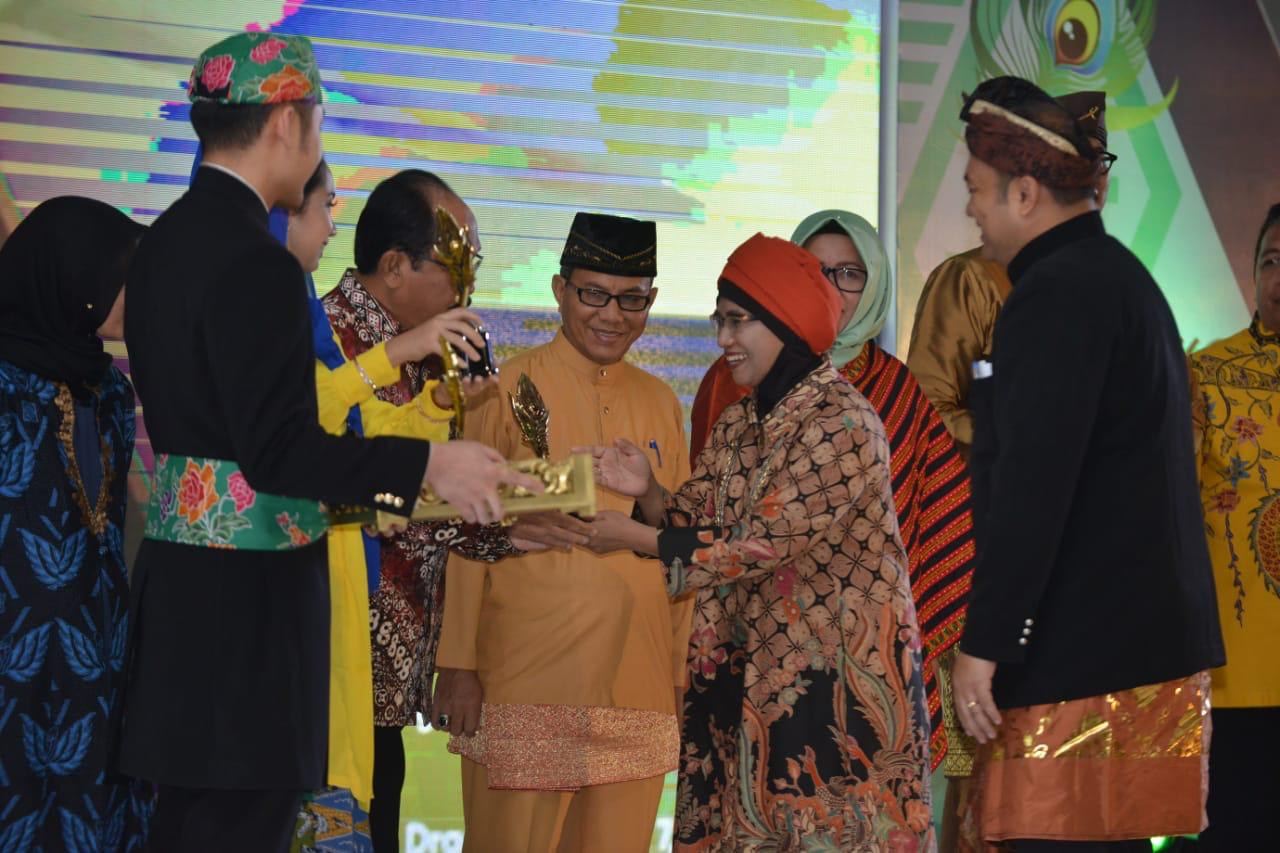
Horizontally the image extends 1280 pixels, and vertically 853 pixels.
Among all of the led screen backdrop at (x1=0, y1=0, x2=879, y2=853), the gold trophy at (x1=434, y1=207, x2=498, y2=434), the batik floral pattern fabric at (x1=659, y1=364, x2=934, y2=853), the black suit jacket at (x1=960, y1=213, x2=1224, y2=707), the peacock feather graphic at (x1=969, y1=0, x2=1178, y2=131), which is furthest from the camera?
the peacock feather graphic at (x1=969, y1=0, x2=1178, y2=131)

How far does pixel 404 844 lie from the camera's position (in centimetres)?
445

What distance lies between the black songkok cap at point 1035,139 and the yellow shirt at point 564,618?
1.41 m

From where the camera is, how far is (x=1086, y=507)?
2.26 metres

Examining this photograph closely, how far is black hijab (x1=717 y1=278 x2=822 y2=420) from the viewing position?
2920mm

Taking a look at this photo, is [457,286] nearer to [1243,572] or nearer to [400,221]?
[400,221]

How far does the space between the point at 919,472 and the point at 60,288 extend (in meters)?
2.19

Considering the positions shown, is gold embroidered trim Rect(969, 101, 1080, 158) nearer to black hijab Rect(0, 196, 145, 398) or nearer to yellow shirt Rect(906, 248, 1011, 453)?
yellow shirt Rect(906, 248, 1011, 453)

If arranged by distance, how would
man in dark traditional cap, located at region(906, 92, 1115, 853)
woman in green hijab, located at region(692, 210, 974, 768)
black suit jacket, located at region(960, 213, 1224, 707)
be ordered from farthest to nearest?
man in dark traditional cap, located at region(906, 92, 1115, 853)
woman in green hijab, located at region(692, 210, 974, 768)
black suit jacket, located at region(960, 213, 1224, 707)

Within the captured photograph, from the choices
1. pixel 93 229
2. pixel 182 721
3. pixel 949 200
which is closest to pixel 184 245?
pixel 182 721

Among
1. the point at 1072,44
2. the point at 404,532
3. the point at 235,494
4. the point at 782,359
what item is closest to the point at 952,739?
the point at 782,359

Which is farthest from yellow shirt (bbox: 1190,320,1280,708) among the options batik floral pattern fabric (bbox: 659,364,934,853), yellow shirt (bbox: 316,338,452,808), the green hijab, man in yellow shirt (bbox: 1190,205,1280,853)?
yellow shirt (bbox: 316,338,452,808)

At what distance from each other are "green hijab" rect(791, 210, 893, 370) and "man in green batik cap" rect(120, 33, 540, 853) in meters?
1.76

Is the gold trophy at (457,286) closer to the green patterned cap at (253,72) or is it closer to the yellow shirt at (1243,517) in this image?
the green patterned cap at (253,72)

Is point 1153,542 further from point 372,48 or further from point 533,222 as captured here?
point 372,48
